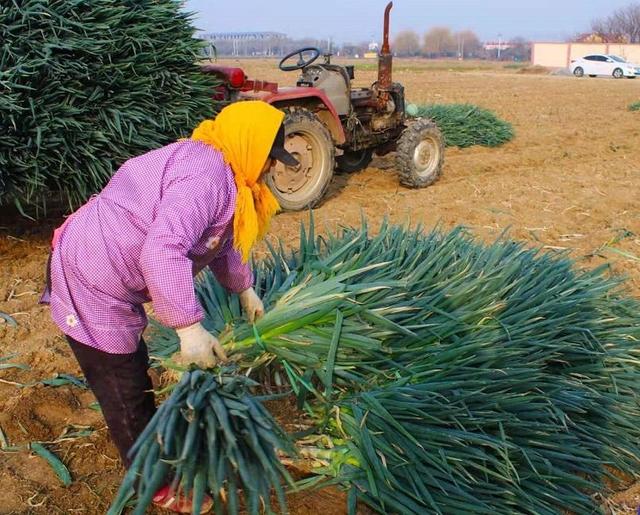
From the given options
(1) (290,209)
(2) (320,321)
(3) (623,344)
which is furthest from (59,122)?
(3) (623,344)

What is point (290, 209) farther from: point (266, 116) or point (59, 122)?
point (266, 116)

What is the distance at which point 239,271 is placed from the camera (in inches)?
102

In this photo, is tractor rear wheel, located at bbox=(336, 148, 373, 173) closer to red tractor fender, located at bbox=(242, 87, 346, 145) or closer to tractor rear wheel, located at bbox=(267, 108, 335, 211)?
red tractor fender, located at bbox=(242, 87, 346, 145)

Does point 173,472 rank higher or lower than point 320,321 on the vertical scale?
lower

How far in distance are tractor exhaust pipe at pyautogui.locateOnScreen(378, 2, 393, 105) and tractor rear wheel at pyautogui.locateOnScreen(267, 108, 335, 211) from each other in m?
1.33

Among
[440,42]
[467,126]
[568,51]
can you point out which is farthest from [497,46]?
[467,126]

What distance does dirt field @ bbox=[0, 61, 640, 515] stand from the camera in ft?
8.46

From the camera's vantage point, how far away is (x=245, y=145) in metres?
2.17

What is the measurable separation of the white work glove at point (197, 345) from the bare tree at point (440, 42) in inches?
4927

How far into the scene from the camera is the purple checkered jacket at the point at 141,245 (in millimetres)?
2012

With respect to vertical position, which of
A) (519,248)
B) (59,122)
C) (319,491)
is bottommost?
(319,491)

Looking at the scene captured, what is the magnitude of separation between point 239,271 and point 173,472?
32.5 inches

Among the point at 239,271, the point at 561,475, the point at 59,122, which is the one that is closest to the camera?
the point at 561,475

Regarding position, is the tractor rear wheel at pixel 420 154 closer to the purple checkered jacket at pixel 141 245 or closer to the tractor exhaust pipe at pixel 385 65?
the tractor exhaust pipe at pixel 385 65
